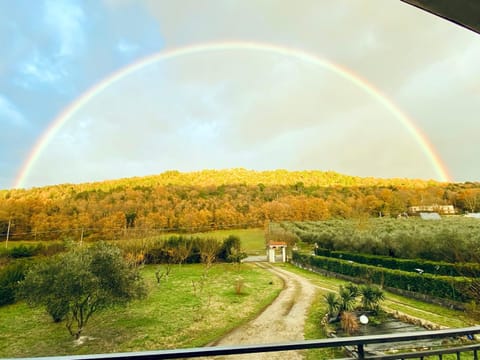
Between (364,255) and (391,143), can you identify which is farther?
(391,143)

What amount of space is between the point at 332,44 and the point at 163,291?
9.98 metres

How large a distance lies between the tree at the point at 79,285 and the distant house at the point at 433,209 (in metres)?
12.4

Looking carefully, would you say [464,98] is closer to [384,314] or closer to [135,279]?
[384,314]

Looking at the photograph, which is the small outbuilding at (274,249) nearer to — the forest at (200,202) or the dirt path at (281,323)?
the forest at (200,202)

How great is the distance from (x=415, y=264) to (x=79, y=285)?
8.61 meters

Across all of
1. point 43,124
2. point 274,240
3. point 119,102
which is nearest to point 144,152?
point 119,102

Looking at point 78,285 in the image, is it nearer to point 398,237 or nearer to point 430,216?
point 398,237

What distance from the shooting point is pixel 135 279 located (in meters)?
6.55

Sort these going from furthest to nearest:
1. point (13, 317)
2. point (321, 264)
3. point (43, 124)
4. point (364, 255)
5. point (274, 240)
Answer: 1. point (43, 124)
2. point (274, 240)
3. point (321, 264)
4. point (364, 255)
5. point (13, 317)

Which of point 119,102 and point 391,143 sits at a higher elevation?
point 119,102

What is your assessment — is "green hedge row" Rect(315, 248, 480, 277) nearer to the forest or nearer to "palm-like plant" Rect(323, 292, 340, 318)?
"palm-like plant" Rect(323, 292, 340, 318)

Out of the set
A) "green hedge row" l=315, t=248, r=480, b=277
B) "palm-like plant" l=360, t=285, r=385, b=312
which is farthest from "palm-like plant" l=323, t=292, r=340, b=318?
"green hedge row" l=315, t=248, r=480, b=277

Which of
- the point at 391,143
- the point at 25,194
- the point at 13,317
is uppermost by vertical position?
the point at 391,143

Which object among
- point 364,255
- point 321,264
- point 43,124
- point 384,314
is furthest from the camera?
point 43,124
